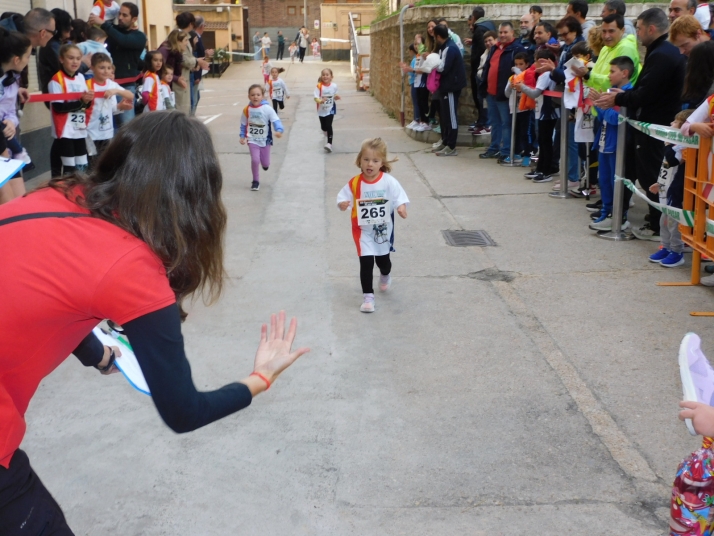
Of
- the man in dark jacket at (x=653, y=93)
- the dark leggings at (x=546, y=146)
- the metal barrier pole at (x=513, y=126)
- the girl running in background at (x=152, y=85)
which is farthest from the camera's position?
the metal barrier pole at (x=513, y=126)

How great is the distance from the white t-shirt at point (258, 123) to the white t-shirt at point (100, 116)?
6.14 feet

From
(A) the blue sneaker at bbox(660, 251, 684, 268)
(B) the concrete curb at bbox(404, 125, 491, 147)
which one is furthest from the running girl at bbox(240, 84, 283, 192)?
(A) the blue sneaker at bbox(660, 251, 684, 268)

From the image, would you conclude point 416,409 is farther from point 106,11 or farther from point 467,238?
point 106,11

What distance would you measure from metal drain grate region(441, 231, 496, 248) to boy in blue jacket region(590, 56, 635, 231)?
110 centimetres

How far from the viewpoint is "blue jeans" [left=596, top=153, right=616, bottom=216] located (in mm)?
7898

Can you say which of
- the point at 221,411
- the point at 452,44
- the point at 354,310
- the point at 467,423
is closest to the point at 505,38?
the point at 452,44

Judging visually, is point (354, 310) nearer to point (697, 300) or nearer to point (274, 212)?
point (697, 300)

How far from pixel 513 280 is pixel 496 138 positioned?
6446mm

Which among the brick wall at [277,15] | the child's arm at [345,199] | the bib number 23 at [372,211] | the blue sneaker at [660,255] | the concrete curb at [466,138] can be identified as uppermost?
the brick wall at [277,15]

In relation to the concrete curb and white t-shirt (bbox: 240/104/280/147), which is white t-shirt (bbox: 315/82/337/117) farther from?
white t-shirt (bbox: 240/104/280/147)

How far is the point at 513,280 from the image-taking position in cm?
661

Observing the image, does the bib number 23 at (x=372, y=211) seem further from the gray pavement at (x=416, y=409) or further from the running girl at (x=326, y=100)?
the running girl at (x=326, y=100)

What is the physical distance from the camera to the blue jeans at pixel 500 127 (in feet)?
39.4

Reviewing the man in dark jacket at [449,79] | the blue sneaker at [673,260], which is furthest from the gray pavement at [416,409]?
the man in dark jacket at [449,79]
